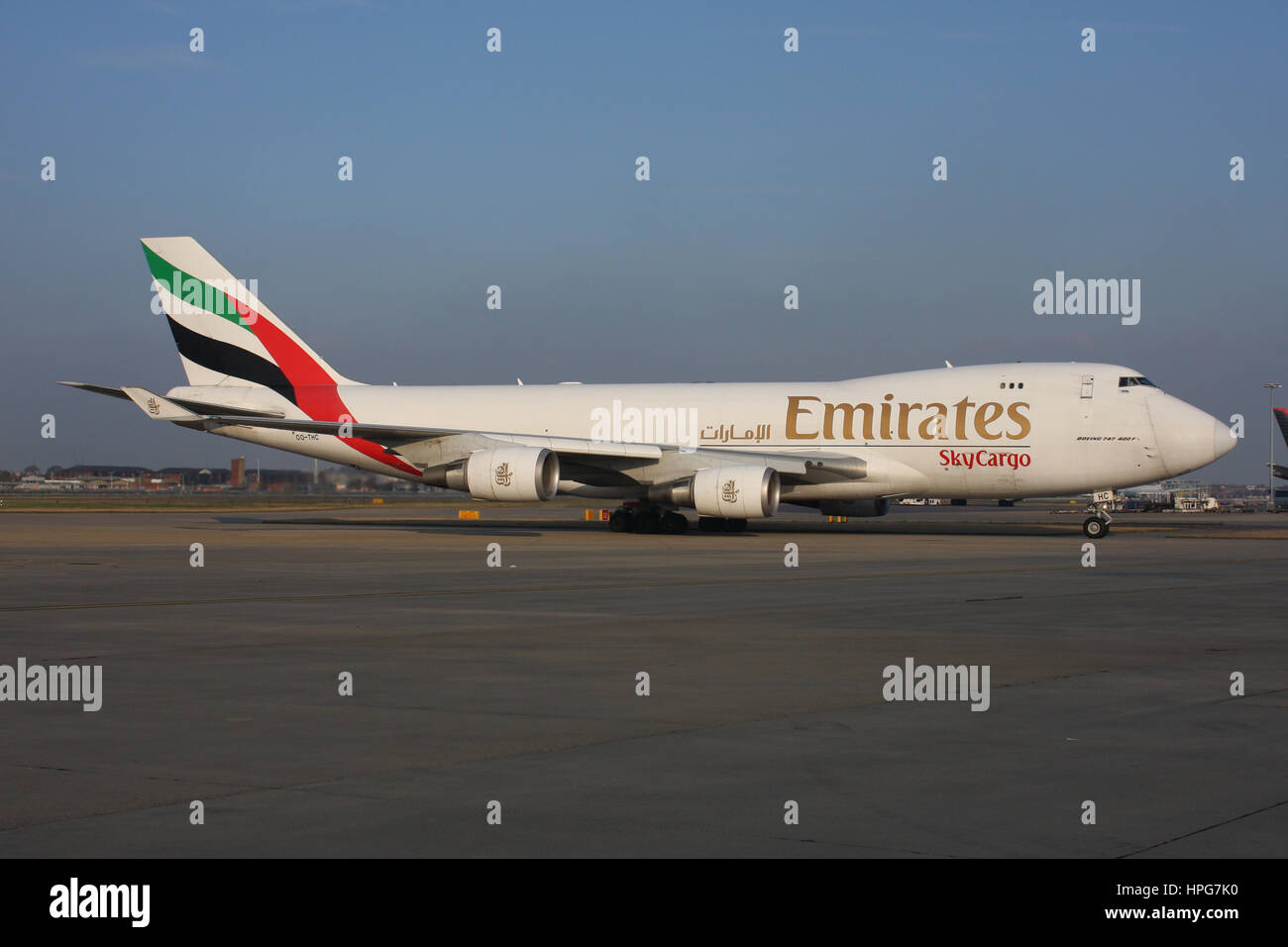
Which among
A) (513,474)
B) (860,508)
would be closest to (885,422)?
(860,508)

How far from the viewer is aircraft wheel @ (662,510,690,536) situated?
3834 centimetres

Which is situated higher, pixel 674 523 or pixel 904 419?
pixel 904 419

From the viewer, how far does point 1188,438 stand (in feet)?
112

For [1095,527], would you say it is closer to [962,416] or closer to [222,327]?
[962,416]

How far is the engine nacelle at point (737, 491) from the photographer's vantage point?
110 ft

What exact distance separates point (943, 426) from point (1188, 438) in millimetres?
6376

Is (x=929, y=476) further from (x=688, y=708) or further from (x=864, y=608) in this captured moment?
(x=688, y=708)

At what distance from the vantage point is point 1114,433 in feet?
113

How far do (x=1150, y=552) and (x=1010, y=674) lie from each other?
780 inches

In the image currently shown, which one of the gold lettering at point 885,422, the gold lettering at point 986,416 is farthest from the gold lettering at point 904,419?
the gold lettering at point 986,416

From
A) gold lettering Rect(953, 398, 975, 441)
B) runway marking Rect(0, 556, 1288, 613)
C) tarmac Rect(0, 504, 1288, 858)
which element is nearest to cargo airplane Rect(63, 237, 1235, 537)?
gold lettering Rect(953, 398, 975, 441)

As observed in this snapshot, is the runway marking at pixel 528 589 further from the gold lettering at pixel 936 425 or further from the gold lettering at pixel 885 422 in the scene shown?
the gold lettering at pixel 885 422

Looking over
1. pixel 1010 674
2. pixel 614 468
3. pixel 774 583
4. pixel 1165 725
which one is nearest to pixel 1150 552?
pixel 774 583
